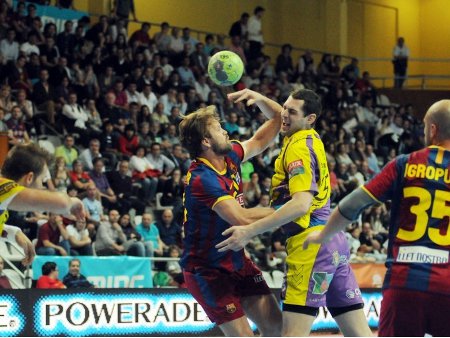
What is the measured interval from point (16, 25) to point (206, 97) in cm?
465

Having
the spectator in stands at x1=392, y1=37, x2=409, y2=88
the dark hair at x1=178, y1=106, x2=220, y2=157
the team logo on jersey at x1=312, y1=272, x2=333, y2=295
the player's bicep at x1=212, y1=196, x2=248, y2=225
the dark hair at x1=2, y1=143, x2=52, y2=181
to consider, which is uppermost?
the spectator in stands at x1=392, y1=37, x2=409, y2=88

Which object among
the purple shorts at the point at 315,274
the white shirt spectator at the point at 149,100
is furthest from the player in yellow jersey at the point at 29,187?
the white shirt spectator at the point at 149,100

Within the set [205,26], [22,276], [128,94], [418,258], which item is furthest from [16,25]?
[418,258]

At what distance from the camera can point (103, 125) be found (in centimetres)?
1781

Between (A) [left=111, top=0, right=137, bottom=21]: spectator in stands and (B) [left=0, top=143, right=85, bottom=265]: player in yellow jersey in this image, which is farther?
(A) [left=111, top=0, right=137, bottom=21]: spectator in stands

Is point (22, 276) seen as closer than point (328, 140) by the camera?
Yes

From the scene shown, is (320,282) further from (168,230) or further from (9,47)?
(9,47)

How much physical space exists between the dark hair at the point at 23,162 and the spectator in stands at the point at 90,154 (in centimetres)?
Answer: 1080

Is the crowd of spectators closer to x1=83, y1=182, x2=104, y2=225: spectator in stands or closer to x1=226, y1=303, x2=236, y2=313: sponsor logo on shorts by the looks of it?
x1=83, y1=182, x2=104, y2=225: spectator in stands

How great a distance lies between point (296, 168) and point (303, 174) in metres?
0.08

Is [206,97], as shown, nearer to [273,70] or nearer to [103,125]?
[103,125]

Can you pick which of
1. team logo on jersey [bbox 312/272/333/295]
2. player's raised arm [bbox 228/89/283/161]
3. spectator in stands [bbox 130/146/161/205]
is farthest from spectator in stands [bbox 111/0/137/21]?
team logo on jersey [bbox 312/272/333/295]

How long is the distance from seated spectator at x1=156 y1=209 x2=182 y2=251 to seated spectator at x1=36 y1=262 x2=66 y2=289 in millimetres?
3332

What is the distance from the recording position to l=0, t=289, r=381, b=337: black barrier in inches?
451
